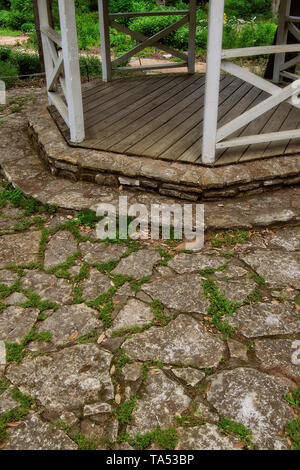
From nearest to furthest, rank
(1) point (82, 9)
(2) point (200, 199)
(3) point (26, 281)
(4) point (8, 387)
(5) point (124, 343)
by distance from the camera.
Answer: (4) point (8, 387) → (5) point (124, 343) → (3) point (26, 281) → (2) point (200, 199) → (1) point (82, 9)

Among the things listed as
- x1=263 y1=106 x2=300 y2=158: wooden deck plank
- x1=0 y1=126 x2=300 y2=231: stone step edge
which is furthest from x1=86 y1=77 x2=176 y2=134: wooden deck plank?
x1=263 y1=106 x2=300 y2=158: wooden deck plank

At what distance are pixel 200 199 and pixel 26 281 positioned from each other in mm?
1719

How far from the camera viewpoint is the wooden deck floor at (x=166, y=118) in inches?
162

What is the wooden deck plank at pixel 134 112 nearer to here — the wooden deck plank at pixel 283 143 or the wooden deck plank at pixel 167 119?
the wooden deck plank at pixel 167 119

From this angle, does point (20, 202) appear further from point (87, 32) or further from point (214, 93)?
point (87, 32)

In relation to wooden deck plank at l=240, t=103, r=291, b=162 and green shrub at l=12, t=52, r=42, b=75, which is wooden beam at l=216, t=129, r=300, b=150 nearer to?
wooden deck plank at l=240, t=103, r=291, b=162

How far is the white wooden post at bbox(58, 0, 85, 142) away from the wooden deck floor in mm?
198

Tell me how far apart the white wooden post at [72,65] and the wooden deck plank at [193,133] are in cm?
100

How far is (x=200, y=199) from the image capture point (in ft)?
12.4

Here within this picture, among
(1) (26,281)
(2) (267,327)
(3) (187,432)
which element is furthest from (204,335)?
(1) (26,281)

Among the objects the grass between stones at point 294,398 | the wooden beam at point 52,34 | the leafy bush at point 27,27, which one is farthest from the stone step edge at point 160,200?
the leafy bush at point 27,27

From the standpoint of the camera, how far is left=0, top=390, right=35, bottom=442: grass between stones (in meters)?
2.04
